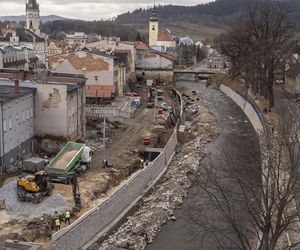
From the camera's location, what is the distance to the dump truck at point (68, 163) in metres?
29.4

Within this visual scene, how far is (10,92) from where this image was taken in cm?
3338

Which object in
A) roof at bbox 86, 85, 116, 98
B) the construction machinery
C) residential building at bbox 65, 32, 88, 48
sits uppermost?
residential building at bbox 65, 32, 88, 48

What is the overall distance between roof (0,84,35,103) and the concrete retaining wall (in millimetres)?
17781

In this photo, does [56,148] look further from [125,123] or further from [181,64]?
[181,64]

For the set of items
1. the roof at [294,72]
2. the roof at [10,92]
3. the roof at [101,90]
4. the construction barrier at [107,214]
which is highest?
the roof at [10,92]

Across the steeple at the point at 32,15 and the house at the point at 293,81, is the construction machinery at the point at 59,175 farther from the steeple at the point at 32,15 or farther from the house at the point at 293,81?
the steeple at the point at 32,15

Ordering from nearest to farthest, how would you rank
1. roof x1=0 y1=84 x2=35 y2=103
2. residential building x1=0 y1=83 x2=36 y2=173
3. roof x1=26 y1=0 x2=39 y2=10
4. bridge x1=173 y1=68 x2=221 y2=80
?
residential building x1=0 y1=83 x2=36 y2=173 → roof x1=0 y1=84 x2=35 y2=103 → bridge x1=173 y1=68 x2=221 y2=80 → roof x1=26 y1=0 x2=39 y2=10

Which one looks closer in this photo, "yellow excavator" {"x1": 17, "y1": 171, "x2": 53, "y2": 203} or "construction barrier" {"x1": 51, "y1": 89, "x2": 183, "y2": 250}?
"construction barrier" {"x1": 51, "y1": 89, "x2": 183, "y2": 250}

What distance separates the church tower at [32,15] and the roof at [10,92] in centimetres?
8543

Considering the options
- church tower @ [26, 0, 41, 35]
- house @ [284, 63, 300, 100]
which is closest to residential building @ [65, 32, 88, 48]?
church tower @ [26, 0, 41, 35]

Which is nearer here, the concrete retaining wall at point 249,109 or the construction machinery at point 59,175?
the construction machinery at point 59,175

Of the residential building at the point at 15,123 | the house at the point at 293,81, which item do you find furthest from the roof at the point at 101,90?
the house at the point at 293,81

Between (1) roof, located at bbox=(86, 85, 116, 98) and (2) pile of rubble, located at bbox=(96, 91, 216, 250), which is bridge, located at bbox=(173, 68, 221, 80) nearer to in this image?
(1) roof, located at bbox=(86, 85, 116, 98)

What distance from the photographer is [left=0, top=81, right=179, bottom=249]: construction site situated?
77.8ft
